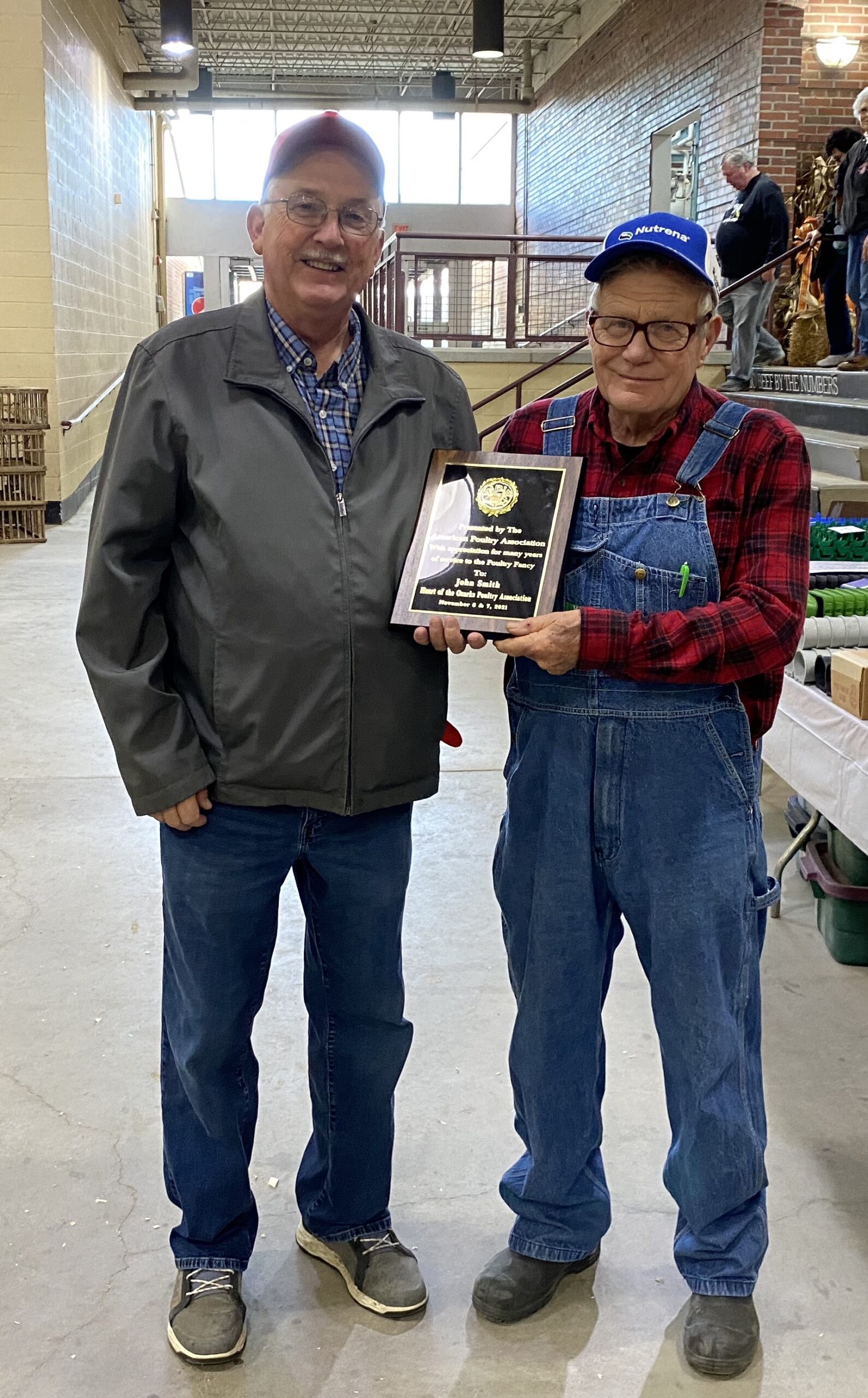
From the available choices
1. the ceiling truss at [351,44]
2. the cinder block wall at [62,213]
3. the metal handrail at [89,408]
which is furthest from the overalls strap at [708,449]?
the ceiling truss at [351,44]

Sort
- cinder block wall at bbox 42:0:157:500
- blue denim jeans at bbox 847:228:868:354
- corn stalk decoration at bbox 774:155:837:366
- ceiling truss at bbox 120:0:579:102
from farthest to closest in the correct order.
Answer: ceiling truss at bbox 120:0:579:102
cinder block wall at bbox 42:0:157:500
corn stalk decoration at bbox 774:155:837:366
blue denim jeans at bbox 847:228:868:354

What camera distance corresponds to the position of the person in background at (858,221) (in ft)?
27.6

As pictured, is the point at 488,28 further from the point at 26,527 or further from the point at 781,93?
the point at 26,527

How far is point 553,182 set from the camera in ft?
64.7

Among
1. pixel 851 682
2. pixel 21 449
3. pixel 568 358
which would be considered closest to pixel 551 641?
pixel 851 682

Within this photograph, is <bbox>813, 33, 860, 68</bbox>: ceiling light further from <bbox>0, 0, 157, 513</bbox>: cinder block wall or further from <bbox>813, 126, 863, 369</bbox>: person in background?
<bbox>0, 0, 157, 513</bbox>: cinder block wall

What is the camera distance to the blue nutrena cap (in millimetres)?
1758

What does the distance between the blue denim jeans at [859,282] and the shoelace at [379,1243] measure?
8022 mm

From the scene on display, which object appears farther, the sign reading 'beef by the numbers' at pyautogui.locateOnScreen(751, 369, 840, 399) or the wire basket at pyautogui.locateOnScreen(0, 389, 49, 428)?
the wire basket at pyautogui.locateOnScreen(0, 389, 49, 428)

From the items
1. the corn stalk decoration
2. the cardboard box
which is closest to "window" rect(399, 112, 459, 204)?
the corn stalk decoration

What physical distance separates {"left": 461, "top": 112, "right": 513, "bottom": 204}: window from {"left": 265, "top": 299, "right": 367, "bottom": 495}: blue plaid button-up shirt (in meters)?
22.2

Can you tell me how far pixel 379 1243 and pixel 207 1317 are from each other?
314mm

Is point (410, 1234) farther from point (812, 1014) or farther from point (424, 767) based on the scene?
point (812, 1014)

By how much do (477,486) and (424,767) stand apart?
44 centimetres
